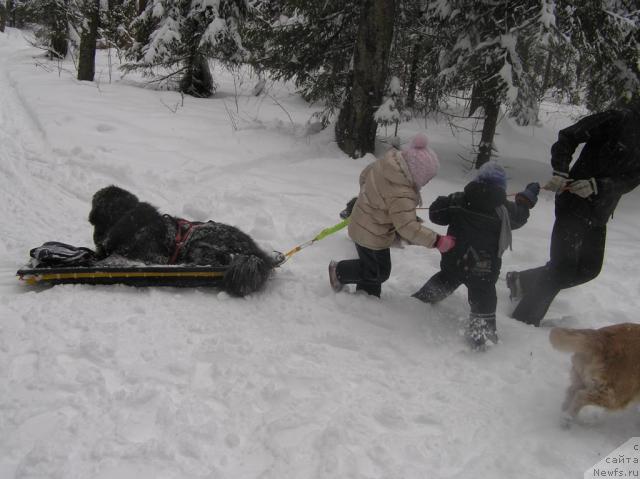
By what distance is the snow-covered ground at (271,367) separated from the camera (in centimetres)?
240

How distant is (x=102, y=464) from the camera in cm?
224

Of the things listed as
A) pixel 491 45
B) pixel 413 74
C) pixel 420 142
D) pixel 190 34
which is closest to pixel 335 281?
pixel 420 142

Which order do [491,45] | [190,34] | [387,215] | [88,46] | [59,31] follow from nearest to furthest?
[387,215], [491,45], [190,34], [88,46], [59,31]

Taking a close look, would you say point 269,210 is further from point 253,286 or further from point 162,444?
point 162,444

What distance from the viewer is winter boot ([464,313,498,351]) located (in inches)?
143

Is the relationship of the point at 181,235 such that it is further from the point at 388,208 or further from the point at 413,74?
the point at 413,74

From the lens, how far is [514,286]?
4.69m

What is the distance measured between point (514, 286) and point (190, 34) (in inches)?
438

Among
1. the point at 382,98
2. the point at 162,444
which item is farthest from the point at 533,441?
the point at 382,98

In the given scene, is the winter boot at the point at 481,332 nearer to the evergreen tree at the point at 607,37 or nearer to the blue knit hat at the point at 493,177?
the blue knit hat at the point at 493,177

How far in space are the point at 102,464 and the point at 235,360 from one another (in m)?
1.07

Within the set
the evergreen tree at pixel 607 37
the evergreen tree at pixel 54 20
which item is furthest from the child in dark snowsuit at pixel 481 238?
the evergreen tree at pixel 54 20

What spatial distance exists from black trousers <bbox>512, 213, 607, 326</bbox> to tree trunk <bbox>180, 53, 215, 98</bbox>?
11397 mm

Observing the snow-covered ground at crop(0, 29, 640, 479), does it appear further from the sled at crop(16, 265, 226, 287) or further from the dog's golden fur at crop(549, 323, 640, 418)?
the dog's golden fur at crop(549, 323, 640, 418)
